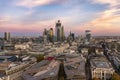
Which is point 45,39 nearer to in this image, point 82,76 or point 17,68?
point 17,68

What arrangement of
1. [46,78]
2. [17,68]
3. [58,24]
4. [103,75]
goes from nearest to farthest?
1. [46,78]
2. [103,75]
3. [17,68]
4. [58,24]

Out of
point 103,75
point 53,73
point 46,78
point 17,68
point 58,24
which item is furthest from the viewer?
point 58,24

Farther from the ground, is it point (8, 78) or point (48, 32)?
point (48, 32)

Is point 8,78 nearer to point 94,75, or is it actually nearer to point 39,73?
point 39,73

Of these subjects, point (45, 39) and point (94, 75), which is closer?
point (94, 75)

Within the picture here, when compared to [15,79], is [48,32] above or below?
above

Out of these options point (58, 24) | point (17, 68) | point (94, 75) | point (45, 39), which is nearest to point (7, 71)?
point (17, 68)

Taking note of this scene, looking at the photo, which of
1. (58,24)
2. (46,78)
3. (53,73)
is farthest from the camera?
(58,24)

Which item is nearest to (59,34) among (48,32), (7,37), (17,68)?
(48,32)

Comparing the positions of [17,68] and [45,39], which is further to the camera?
[45,39]
